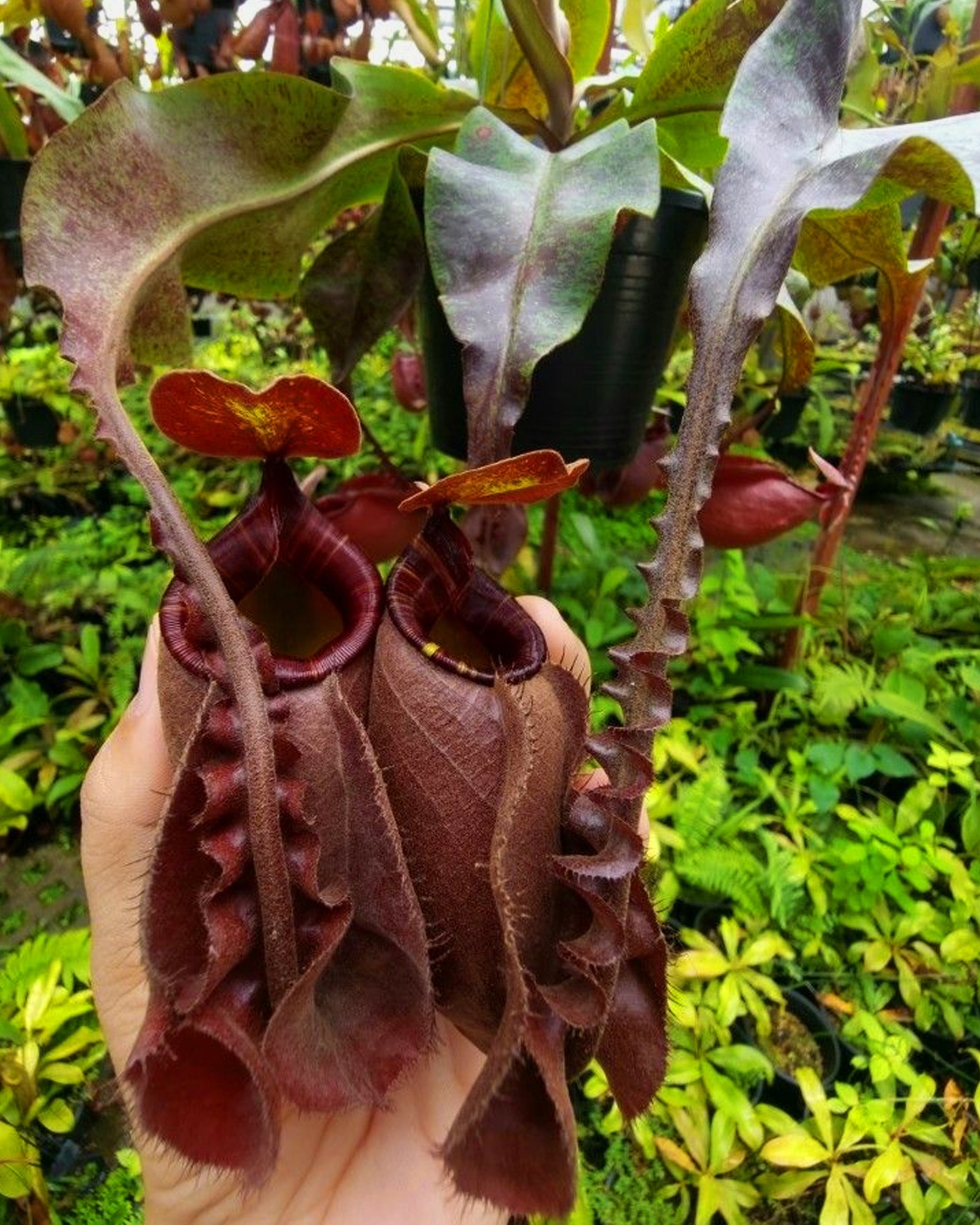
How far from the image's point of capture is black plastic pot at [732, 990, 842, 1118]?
108cm

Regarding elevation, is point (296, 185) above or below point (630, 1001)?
above

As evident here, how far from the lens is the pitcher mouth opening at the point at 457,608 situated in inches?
19.0

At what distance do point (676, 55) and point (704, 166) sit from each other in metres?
0.13

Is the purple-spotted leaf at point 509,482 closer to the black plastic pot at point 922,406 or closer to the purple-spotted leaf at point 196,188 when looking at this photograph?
the purple-spotted leaf at point 196,188

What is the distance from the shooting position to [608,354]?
0.79 meters

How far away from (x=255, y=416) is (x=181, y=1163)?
52cm

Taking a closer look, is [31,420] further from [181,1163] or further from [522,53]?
[181,1163]

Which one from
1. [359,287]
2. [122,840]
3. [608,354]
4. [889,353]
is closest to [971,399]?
[889,353]

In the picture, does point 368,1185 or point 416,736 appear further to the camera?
point 368,1185

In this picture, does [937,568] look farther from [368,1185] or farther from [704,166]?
[368,1185]

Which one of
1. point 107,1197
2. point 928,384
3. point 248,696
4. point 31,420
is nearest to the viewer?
point 248,696

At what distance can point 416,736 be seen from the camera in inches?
18.1

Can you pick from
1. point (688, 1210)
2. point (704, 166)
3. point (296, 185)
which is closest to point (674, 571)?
point (296, 185)

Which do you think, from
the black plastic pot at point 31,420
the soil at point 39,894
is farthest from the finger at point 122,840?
the black plastic pot at point 31,420
